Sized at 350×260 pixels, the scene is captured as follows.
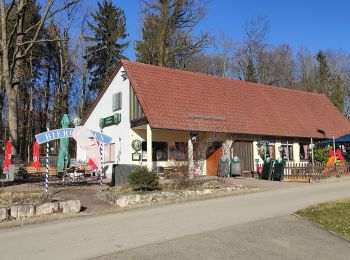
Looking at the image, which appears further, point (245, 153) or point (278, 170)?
point (245, 153)

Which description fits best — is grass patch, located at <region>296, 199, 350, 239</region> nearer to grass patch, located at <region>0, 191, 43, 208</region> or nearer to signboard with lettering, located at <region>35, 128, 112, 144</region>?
grass patch, located at <region>0, 191, 43, 208</region>

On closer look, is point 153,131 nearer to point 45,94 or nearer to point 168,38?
point 168,38

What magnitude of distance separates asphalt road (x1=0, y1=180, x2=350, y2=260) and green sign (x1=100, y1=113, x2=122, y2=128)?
11.1 meters

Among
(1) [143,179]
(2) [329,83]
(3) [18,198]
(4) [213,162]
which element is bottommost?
(3) [18,198]

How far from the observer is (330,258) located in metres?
8.22

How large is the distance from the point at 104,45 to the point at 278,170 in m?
31.1

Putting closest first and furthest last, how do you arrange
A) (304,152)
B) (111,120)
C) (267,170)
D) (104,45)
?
(267,170) < (111,120) < (304,152) < (104,45)

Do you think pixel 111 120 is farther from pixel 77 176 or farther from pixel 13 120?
pixel 13 120

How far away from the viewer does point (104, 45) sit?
49.3m

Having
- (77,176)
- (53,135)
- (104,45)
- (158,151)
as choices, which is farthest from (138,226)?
(104,45)

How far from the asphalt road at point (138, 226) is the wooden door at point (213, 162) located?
383 inches

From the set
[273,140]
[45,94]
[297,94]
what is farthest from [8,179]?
[45,94]

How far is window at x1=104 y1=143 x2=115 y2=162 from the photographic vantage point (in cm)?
2648

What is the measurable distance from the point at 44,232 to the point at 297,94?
91.7ft
